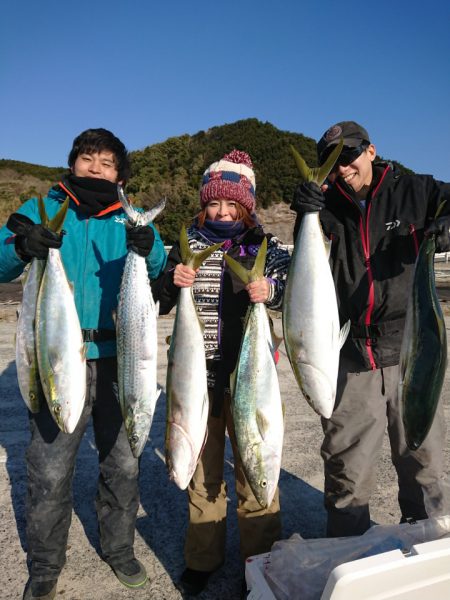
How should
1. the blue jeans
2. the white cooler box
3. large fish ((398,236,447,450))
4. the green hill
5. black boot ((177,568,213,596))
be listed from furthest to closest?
the green hill, black boot ((177,568,213,596)), the blue jeans, large fish ((398,236,447,450)), the white cooler box

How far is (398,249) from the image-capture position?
2.53 metres

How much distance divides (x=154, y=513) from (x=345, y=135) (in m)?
2.92

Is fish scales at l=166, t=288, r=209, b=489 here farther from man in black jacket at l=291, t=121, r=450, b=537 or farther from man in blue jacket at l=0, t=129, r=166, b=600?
man in black jacket at l=291, t=121, r=450, b=537

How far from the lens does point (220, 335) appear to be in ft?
8.66

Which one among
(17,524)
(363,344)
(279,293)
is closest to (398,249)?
(363,344)

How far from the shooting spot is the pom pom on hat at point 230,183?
262cm

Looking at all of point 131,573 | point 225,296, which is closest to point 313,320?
point 225,296

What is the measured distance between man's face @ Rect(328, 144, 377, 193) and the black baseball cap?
77mm

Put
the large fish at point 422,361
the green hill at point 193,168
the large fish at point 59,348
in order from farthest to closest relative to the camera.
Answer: the green hill at point 193,168, the large fish at point 59,348, the large fish at point 422,361

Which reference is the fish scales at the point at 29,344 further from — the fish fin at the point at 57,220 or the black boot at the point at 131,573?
the black boot at the point at 131,573

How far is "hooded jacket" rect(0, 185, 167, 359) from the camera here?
8.32 feet

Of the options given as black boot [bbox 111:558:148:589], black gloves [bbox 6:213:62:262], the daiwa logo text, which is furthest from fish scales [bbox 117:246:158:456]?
the daiwa logo text

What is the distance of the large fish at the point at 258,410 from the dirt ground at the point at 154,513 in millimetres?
913

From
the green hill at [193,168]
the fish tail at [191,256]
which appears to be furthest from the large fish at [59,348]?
the green hill at [193,168]
